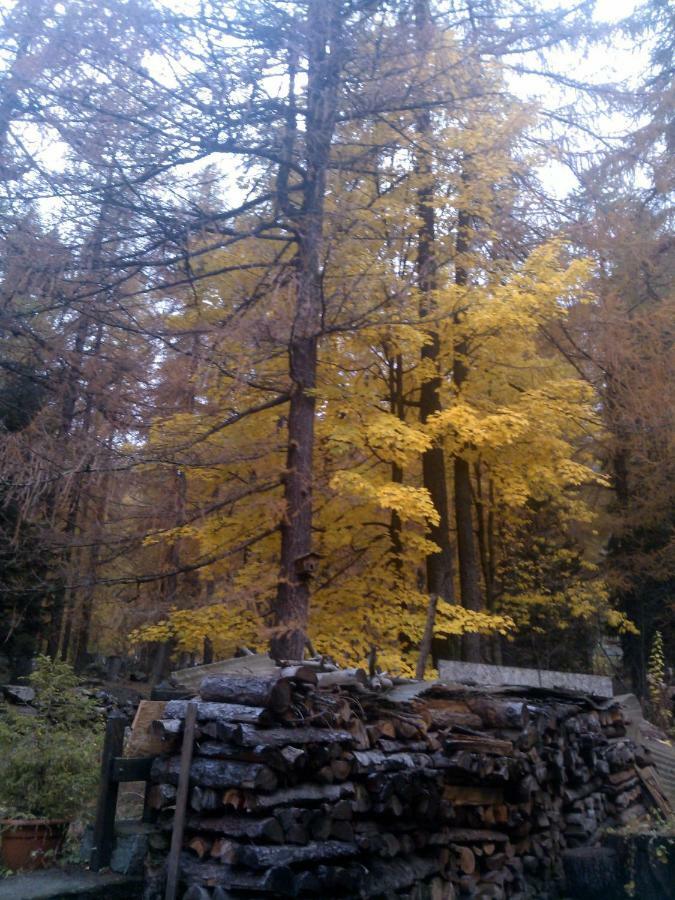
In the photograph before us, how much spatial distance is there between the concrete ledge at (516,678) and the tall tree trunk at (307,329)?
205 centimetres

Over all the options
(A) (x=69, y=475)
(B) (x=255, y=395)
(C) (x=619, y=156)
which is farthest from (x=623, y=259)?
A: (A) (x=69, y=475)

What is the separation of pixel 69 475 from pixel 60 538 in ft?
3.66

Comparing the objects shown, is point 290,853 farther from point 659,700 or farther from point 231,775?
point 659,700

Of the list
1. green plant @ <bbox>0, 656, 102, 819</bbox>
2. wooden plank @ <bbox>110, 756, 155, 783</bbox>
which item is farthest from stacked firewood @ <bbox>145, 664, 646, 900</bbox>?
green plant @ <bbox>0, 656, 102, 819</bbox>

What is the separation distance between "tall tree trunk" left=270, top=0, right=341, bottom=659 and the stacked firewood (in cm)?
290

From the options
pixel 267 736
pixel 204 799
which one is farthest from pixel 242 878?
pixel 267 736

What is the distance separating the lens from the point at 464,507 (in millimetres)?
16250

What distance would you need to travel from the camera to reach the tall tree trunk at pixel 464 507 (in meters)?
14.6

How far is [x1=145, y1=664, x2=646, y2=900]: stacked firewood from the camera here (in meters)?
5.35

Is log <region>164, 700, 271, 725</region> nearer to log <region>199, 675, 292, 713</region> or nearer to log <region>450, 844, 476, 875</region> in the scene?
log <region>199, 675, 292, 713</region>

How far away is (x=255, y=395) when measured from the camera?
40.5ft

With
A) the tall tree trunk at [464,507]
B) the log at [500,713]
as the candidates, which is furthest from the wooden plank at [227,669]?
the tall tree trunk at [464,507]

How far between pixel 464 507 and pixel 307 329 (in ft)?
21.7

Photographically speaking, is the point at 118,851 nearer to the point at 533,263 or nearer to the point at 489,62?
the point at 533,263
